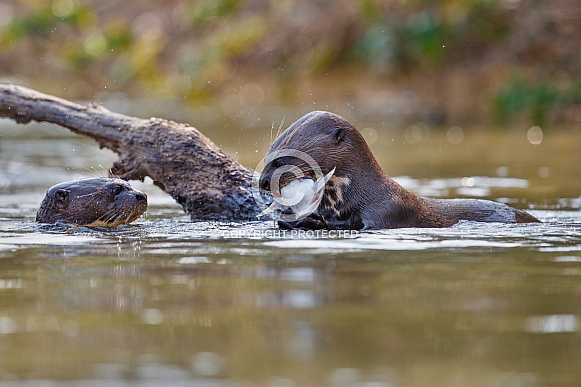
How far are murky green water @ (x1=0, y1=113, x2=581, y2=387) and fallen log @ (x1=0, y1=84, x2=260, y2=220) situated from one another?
0.20 meters

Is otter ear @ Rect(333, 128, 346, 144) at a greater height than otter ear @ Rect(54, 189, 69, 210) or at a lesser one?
greater

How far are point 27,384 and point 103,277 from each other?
148 cm

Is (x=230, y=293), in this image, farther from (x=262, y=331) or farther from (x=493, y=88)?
(x=493, y=88)

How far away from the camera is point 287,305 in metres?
3.53

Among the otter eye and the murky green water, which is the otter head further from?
the otter eye

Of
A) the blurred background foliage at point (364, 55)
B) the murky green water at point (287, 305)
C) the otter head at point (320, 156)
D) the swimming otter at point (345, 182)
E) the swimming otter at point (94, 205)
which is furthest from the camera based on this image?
the blurred background foliage at point (364, 55)

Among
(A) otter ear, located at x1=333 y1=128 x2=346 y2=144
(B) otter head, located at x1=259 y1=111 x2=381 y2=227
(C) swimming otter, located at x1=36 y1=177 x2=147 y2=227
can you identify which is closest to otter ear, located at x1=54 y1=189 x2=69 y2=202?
(C) swimming otter, located at x1=36 y1=177 x2=147 y2=227

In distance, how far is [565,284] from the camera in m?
3.91

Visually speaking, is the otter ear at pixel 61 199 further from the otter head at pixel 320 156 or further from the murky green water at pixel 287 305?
the otter head at pixel 320 156

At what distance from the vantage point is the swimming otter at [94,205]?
19.4 feet

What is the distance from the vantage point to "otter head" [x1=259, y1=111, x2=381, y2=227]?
520 cm

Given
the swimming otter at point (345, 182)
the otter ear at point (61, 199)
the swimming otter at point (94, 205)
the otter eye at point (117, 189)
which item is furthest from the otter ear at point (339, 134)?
the otter ear at point (61, 199)

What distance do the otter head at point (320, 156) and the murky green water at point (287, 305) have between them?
29 cm

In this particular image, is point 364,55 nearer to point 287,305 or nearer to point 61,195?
point 61,195
